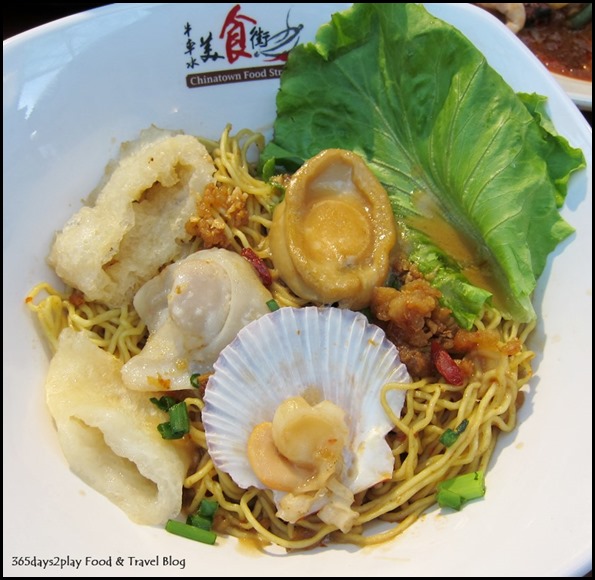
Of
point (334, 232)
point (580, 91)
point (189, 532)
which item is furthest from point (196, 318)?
point (580, 91)

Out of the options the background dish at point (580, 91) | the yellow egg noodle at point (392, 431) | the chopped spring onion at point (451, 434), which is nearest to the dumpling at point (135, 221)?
the yellow egg noodle at point (392, 431)

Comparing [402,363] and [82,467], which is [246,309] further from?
[82,467]

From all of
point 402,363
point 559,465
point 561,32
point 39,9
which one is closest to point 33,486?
point 402,363

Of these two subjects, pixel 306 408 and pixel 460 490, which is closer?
pixel 306 408

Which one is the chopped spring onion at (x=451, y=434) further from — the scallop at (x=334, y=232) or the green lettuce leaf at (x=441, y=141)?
the scallop at (x=334, y=232)

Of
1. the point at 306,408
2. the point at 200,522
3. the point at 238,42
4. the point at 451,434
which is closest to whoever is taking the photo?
the point at 306,408

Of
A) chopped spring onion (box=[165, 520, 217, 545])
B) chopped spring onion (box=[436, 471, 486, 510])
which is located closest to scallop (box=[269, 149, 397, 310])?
chopped spring onion (box=[436, 471, 486, 510])

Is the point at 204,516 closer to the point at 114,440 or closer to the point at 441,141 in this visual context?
the point at 114,440
